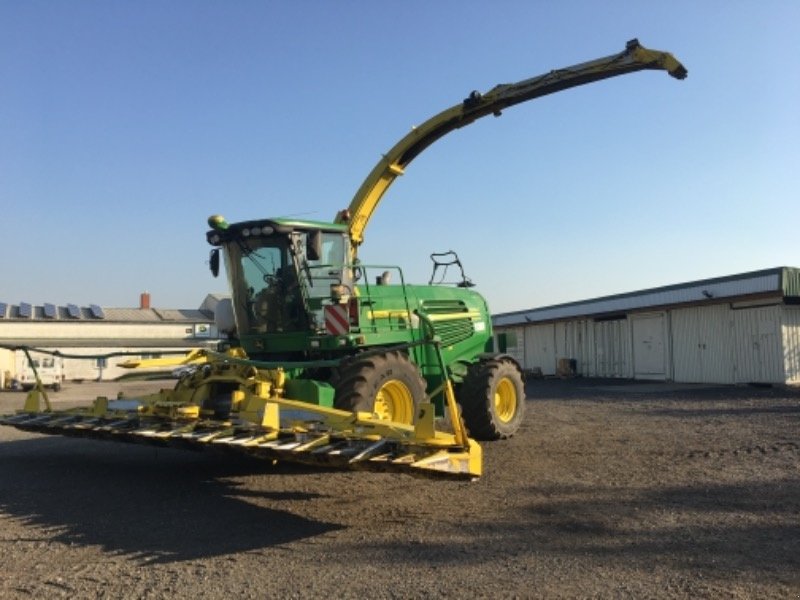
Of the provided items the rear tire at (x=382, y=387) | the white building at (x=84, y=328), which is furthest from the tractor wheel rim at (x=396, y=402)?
the white building at (x=84, y=328)

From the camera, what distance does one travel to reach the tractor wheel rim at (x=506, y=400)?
12.1 metres

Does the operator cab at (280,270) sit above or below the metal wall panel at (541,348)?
→ above

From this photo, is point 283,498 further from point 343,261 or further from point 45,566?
point 343,261

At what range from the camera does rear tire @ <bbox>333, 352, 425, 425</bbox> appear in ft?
26.5

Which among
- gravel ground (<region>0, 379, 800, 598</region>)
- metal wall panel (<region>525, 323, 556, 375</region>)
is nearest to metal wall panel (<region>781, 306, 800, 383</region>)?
gravel ground (<region>0, 379, 800, 598</region>)

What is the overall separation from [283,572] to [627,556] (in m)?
2.60

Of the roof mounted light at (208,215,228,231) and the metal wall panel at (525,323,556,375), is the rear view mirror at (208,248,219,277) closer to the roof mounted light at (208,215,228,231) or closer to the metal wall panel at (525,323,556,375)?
the roof mounted light at (208,215,228,231)

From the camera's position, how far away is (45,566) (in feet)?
17.5

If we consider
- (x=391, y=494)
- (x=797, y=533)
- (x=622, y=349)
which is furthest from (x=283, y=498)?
(x=622, y=349)

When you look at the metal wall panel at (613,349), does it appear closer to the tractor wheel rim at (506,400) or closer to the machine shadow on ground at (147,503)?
the tractor wheel rim at (506,400)

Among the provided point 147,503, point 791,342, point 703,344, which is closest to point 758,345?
point 791,342

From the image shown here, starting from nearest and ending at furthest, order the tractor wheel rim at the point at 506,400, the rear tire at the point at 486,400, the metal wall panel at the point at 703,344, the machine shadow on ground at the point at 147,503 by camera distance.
A: the machine shadow on ground at the point at 147,503
the rear tire at the point at 486,400
the tractor wheel rim at the point at 506,400
the metal wall panel at the point at 703,344

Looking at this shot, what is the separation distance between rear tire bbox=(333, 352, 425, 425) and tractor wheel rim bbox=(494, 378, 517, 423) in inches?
136

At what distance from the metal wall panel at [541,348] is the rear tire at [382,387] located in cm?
2579
